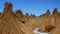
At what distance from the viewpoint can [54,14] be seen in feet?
278

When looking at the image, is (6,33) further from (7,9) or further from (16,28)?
(7,9)

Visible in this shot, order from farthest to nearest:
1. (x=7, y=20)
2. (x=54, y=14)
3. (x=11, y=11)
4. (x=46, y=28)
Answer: (x=54, y=14) → (x=46, y=28) → (x=11, y=11) → (x=7, y=20)

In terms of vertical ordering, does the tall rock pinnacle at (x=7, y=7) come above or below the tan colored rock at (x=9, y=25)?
above

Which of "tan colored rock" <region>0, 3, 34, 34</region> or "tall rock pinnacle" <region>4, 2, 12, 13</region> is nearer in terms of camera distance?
"tan colored rock" <region>0, 3, 34, 34</region>

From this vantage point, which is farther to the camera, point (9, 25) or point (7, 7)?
point (7, 7)

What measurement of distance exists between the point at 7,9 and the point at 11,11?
5.35 feet

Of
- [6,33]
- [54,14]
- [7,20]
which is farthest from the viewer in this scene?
[54,14]

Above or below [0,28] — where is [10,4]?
above

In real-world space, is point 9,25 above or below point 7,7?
below

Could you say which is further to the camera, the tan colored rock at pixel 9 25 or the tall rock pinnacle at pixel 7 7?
the tall rock pinnacle at pixel 7 7

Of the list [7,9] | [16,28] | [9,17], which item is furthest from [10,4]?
[16,28]

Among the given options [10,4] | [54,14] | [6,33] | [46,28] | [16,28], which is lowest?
[6,33]

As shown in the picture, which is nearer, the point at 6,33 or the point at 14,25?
the point at 6,33

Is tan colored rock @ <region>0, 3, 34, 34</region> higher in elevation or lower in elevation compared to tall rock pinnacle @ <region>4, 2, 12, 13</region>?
lower
